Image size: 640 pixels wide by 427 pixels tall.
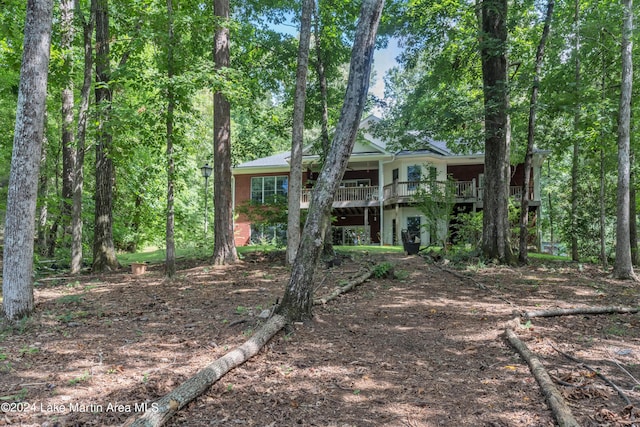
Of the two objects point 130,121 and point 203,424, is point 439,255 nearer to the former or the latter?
point 130,121

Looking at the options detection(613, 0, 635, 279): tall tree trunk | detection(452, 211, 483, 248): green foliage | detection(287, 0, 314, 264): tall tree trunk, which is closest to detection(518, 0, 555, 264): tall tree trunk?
detection(613, 0, 635, 279): tall tree trunk

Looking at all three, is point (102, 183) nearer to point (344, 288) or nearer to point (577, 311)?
point (344, 288)

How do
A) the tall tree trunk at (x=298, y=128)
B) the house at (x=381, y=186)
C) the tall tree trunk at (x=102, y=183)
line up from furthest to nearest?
the house at (x=381, y=186)
the tall tree trunk at (x=102, y=183)
the tall tree trunk at (x=298, y=128)

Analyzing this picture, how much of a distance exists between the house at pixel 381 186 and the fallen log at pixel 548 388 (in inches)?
628

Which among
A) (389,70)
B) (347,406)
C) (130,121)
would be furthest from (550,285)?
(389,70)

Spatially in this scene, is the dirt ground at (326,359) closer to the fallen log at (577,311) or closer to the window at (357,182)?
the fallen log at (577,311)

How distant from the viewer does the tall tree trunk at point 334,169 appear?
4992mm

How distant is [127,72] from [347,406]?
6.82 meters

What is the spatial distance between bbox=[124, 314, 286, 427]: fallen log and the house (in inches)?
628

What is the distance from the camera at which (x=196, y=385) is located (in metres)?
3.04

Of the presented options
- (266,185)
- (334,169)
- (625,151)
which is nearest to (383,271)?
(334,169)

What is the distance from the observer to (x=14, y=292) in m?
5.06

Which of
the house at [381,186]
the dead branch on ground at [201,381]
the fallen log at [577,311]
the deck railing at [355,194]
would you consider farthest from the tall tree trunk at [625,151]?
the deck railing at [355,194]

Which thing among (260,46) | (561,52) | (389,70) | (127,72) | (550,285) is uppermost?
(389,70)
